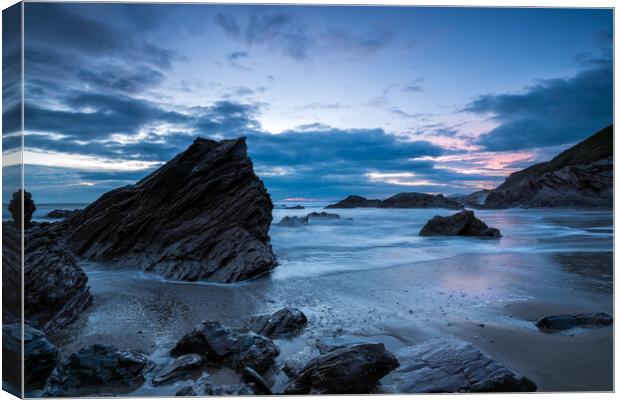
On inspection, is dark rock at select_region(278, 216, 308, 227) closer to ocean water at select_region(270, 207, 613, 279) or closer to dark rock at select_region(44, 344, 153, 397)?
ocean water at select_region(270, 207, 613, 279)

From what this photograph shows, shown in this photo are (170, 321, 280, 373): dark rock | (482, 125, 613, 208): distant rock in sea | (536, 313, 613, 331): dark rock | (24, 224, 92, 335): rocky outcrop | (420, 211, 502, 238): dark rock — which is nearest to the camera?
(170, 321, 280, 373): dark rock

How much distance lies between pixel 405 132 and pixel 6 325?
5018 mm

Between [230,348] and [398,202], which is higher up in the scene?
[398,202]

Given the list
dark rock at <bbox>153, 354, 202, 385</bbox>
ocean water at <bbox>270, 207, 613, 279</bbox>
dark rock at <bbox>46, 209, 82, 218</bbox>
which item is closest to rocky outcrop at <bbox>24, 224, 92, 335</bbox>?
dark rock at <bbox>46, 209, 82, 218</bbox>

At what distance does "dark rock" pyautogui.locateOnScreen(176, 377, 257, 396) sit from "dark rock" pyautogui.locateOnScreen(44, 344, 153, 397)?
16.1 inches

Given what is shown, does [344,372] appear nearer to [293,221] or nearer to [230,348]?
[230,348]

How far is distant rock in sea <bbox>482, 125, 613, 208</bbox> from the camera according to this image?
5.99m

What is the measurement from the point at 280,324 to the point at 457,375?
175 centimetres

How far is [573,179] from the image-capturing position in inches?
518

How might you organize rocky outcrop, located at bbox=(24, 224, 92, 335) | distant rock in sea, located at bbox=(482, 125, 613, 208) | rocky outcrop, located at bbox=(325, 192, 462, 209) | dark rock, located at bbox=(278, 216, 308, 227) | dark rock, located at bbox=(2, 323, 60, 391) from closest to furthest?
dark rock, located at bbox=(2, 323, 60, 391) → rocky outcrop, located at bbox=(24, 224, 92, 335) → distant rock in sea, located at bbox=(482, 125, 613, 208) → rocky outcrop, located at bbox=(325, 192, 462, 209) → dark rock, located at bbox=(278, 216, 308, 227)

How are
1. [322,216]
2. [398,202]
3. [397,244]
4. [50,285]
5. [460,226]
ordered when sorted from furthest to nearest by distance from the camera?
[322,216] → [460,226] → [398,202] → [397,244] → [50,285]

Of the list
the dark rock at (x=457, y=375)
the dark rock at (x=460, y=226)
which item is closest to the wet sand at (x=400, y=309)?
the dark rock at (x=457, y=375)

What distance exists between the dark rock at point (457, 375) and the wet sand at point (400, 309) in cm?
28

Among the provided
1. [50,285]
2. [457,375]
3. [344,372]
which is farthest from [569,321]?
[50,285]
